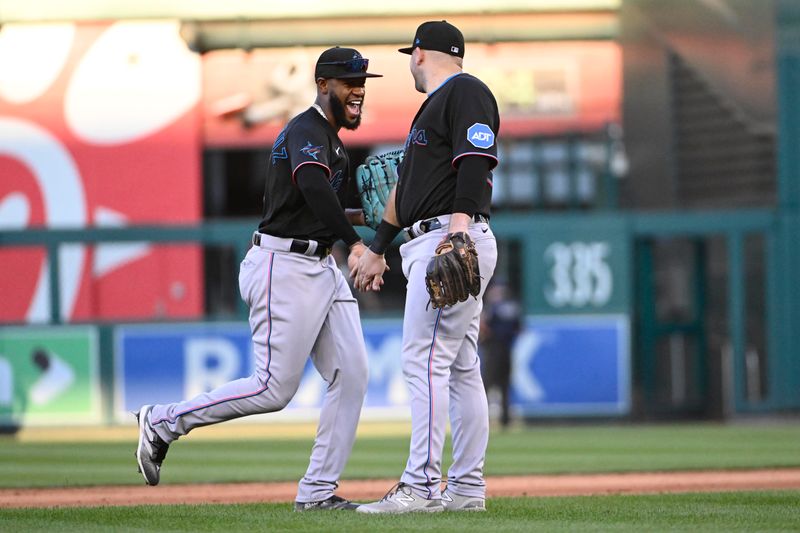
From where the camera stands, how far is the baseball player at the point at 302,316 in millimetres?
6328

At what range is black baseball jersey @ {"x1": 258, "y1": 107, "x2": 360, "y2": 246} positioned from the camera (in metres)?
6.33

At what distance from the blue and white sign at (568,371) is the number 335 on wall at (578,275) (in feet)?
1.22

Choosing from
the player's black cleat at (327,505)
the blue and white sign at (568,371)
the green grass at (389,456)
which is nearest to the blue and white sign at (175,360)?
the green grass at (389,456)

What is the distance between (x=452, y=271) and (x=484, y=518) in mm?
971

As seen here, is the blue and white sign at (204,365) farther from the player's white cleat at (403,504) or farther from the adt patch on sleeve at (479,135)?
the adt patch on sleeve at (479,135)

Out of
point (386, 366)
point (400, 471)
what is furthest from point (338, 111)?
point (386, 366)

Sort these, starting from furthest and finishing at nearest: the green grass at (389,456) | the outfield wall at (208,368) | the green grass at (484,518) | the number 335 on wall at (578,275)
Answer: the number 335 on wall at (578,275) < the outfield wall at (208,368) < the green grass at (389,456) < the green grass at (484,518)

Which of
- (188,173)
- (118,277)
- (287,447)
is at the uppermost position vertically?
(188,173)

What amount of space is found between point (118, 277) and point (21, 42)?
3.31 meters

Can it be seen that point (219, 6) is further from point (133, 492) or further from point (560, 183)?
point (133, 492)

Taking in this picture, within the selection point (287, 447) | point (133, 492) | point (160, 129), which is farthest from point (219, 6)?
point (133, 492)

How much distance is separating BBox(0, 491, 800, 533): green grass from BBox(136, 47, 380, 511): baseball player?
12.7 inches

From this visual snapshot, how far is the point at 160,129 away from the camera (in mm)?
19531

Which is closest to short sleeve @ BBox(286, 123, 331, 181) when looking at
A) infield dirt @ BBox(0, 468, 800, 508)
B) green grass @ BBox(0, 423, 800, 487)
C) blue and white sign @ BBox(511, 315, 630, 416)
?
infield dirt @ BBox(0, 468, 800, 508)
